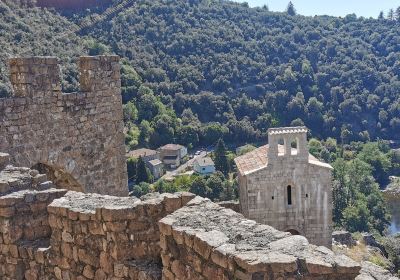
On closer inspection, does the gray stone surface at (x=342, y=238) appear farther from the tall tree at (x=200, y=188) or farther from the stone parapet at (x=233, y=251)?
the stone parapet at (x=233, y=251)

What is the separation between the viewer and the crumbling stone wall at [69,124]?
6.35 metres

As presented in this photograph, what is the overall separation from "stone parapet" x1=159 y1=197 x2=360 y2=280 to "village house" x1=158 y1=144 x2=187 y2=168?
5090 cm

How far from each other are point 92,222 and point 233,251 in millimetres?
1413

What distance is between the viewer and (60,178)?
23.5 feet

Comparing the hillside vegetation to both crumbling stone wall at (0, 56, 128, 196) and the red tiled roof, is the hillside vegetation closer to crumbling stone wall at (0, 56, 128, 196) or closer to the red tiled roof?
the red tiled roof

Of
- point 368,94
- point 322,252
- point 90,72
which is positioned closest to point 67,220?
point 322,252

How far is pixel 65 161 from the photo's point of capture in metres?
6.95

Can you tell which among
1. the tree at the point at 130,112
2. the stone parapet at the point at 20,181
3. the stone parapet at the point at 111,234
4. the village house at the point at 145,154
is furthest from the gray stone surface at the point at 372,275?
the tree at the point at 130,112

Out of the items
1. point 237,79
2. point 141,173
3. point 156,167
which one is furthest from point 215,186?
point 237,79

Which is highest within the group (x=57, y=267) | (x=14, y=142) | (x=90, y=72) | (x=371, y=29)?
(x=371, y=29)

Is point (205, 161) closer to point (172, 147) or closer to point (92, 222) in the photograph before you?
point (172, 147)

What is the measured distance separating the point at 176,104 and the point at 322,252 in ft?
190

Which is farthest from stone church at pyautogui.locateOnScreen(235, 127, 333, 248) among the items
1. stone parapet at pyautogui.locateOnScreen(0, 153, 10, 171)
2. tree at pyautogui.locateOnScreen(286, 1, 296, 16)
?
tree at pyautogui.locateOnScreen(286, 1, 296, 16)

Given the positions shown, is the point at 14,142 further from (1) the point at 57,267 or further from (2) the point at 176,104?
(2) the point at 176,104
